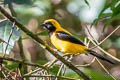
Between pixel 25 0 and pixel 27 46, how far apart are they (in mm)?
2907

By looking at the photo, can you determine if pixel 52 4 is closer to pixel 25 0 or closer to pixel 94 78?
pixel 25 0

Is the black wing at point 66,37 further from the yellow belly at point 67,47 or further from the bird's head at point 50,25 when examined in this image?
the bird's head at point 50,25

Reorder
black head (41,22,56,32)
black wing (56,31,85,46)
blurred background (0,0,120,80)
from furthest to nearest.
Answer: blurred background (0,0,120,80) < black head (41,22,56,32) < black wing (56,31,85,46)

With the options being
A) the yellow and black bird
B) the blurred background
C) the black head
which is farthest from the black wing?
the blurred background

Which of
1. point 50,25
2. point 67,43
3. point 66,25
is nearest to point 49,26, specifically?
point 50,25

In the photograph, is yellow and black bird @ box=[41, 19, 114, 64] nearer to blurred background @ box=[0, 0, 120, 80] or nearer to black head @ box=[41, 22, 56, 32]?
black head @ box=[41, 22, 56, 32]

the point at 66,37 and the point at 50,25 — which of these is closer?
the point at 66,37

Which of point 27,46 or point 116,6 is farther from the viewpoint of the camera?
point 27,46

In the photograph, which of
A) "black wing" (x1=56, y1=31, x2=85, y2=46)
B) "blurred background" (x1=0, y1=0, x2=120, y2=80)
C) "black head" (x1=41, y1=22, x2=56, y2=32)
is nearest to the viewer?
"black wing" (x1=56, y1=31, x2=85, y2=46)

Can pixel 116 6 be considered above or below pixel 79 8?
above

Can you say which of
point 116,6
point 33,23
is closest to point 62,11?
point 33,23

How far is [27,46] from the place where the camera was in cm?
611

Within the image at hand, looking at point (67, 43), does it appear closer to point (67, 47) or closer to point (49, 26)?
point (67, 47)

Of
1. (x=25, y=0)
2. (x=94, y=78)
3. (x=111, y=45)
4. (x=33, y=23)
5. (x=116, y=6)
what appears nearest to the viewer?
(x=116, y=6)
